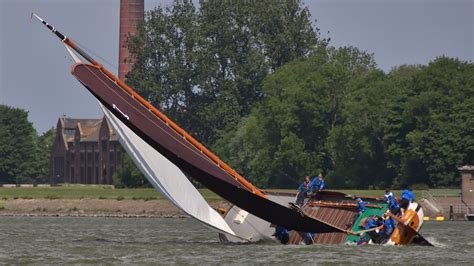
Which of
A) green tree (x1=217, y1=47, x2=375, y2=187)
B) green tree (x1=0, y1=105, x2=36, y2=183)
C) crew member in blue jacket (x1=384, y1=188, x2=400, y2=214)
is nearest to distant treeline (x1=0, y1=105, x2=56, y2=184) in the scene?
green tree (x1=0, y1=105, x2=36, y2=183)

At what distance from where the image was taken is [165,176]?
59188 millimetres

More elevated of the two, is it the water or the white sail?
the white sail

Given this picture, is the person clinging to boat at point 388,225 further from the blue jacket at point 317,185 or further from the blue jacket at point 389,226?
the blue jacket at point 317,185

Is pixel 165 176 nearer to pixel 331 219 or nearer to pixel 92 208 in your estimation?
pixel 331 219

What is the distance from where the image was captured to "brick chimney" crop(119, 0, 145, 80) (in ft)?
562

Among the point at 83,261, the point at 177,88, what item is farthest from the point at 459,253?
the point at 177,88

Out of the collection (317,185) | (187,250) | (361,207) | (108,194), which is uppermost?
(108,194)

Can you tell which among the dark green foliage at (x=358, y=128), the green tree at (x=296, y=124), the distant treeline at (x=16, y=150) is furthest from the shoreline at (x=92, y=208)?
the distant treeline at (x=16, y=150)

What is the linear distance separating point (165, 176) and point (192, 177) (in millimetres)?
1106

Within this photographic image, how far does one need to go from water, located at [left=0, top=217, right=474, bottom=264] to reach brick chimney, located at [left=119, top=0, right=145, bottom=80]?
317 feet

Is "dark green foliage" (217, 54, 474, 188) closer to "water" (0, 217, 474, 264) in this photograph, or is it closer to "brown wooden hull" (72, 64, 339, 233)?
"water" (0, 217, 474, 264)

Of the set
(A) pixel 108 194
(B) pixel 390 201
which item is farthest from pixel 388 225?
(A) pixel 108 194

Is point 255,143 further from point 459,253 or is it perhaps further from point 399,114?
point 459,253

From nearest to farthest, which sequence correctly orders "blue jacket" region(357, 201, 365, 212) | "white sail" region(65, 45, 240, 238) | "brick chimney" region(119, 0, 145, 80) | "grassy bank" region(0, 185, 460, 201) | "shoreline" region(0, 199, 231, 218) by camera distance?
"white sail" region(65, 45, 240, 238)
"blue jacket" region(357, 201, 365, 212)
"shoreline" region(0, 199, 231, 218)
"grassy bank" region(0, 185, 460, 201)
"brick chimney" region(119, 0, 145, 80)
